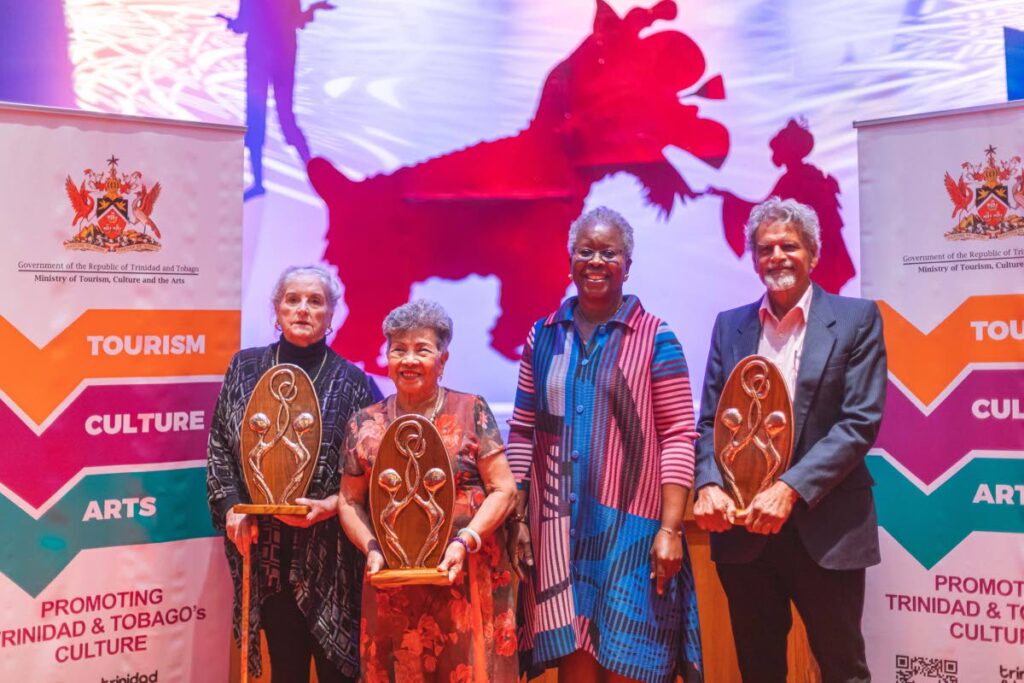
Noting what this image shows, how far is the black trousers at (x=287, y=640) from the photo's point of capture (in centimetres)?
266

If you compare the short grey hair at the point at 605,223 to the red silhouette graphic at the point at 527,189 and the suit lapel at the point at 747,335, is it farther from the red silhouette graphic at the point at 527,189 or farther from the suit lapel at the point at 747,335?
the red silhouette graphic at the point at 527,189

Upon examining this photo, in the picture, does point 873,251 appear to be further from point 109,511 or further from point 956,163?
point 109,511

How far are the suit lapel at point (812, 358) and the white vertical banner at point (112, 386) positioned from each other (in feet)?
6.26

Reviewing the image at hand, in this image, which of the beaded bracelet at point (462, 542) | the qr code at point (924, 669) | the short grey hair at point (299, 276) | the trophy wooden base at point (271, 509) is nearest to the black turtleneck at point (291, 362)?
the short grey hair at point (299, 276)

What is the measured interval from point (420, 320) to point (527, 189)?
5.22 feet

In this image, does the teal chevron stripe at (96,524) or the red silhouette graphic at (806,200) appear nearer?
the teal chevron stripe at (96,524)

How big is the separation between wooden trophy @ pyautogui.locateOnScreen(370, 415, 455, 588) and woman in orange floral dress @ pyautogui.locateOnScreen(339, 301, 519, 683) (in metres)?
0.05

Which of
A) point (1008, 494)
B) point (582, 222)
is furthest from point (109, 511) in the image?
A: point (1008, 494)

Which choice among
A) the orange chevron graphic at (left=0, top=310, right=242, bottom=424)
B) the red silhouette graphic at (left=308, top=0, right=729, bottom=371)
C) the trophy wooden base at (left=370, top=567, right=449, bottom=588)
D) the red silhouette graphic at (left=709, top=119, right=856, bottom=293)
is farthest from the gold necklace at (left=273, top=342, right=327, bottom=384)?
the red silhouette graphic at (left=709, top=119, right=856, bottom=293)

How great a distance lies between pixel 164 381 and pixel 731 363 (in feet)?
6.10

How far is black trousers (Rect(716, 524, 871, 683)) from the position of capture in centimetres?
240

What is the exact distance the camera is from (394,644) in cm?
232

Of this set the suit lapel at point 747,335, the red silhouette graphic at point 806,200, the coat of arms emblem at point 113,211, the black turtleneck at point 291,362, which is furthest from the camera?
the red silhouette graphic at point 806,200

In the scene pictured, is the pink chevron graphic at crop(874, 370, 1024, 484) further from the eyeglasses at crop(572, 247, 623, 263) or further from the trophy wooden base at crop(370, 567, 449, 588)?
the trophy wooden base at crop(370, 567, 449, 588)
